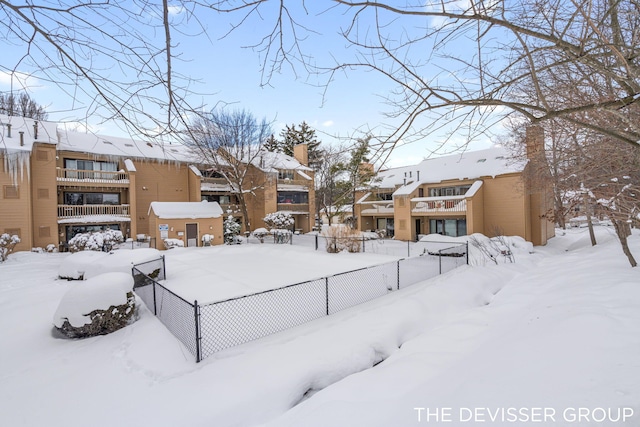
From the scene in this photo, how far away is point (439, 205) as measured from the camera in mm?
20750

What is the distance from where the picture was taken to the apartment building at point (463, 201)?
18.7 metres

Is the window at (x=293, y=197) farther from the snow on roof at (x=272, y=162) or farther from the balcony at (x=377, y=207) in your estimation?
the balcony at (x=377, y=207)

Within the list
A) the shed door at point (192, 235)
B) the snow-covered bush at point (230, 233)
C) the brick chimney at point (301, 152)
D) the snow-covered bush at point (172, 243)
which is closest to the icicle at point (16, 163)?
the snow-covered bush at point (172, 243)

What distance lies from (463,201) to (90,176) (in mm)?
26455

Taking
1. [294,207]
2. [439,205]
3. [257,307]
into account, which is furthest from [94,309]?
[294,207]

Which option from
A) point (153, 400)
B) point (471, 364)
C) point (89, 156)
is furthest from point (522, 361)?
point (89, 156)

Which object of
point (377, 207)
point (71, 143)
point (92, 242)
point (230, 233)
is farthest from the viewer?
point (377, 207)

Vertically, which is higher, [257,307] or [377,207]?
[377,207]

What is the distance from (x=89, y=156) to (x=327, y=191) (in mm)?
21352

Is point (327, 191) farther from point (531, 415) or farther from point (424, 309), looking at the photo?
point (531, 415)

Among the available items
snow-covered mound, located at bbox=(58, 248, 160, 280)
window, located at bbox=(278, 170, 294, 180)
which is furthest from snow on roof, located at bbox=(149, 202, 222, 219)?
snow-covered mound, located at bbox=(58, 248, 160, 280)

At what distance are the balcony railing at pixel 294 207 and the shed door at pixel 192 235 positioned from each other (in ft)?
27.7

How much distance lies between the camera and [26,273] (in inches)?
436

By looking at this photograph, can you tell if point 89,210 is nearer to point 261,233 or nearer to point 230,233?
point 230,233
